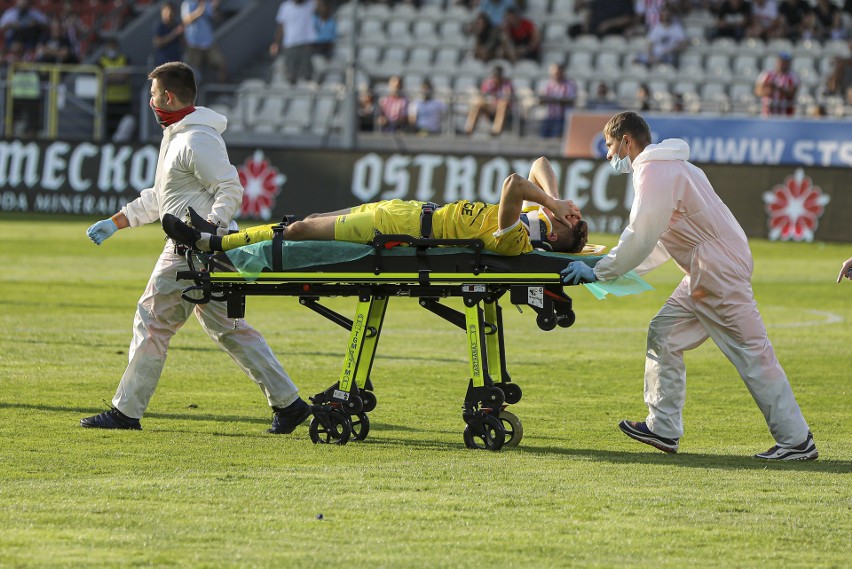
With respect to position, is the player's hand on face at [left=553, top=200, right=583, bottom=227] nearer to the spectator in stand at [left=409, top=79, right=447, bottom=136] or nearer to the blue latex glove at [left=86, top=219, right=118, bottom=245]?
the blue latex glove at [left=86, top=219, right=118, bottom=245]

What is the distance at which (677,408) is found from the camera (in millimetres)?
8984

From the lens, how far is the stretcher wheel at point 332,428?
900 centimetres

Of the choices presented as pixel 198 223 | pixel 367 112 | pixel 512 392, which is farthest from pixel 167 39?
pixel 512 392

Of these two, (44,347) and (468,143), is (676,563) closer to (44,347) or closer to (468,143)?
(44,347)

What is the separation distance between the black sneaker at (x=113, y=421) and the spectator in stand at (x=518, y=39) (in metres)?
23.7

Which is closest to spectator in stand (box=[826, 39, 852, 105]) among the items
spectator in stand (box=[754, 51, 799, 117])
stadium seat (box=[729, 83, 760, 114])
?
spectator in stand (box=[754, 51, 799, 117])

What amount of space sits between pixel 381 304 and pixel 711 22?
24.6m

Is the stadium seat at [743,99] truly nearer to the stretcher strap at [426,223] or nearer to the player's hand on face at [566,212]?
the player's hand on face at [566,212]

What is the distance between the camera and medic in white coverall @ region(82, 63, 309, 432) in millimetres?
9289

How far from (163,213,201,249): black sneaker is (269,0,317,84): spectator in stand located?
2455 centimetres

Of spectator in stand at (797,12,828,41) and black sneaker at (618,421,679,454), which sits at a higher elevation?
spectator in stand at (797,12,828,41)

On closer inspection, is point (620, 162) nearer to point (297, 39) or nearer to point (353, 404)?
point (353, 404)

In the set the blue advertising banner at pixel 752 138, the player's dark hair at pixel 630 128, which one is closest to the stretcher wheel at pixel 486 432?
the player's dark hair at pixel 630 128

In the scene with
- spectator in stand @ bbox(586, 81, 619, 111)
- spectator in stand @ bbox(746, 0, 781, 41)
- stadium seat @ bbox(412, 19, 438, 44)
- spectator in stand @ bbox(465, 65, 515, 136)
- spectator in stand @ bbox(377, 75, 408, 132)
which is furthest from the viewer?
stadium seat @ bbox(412, 19, 438, 44)
